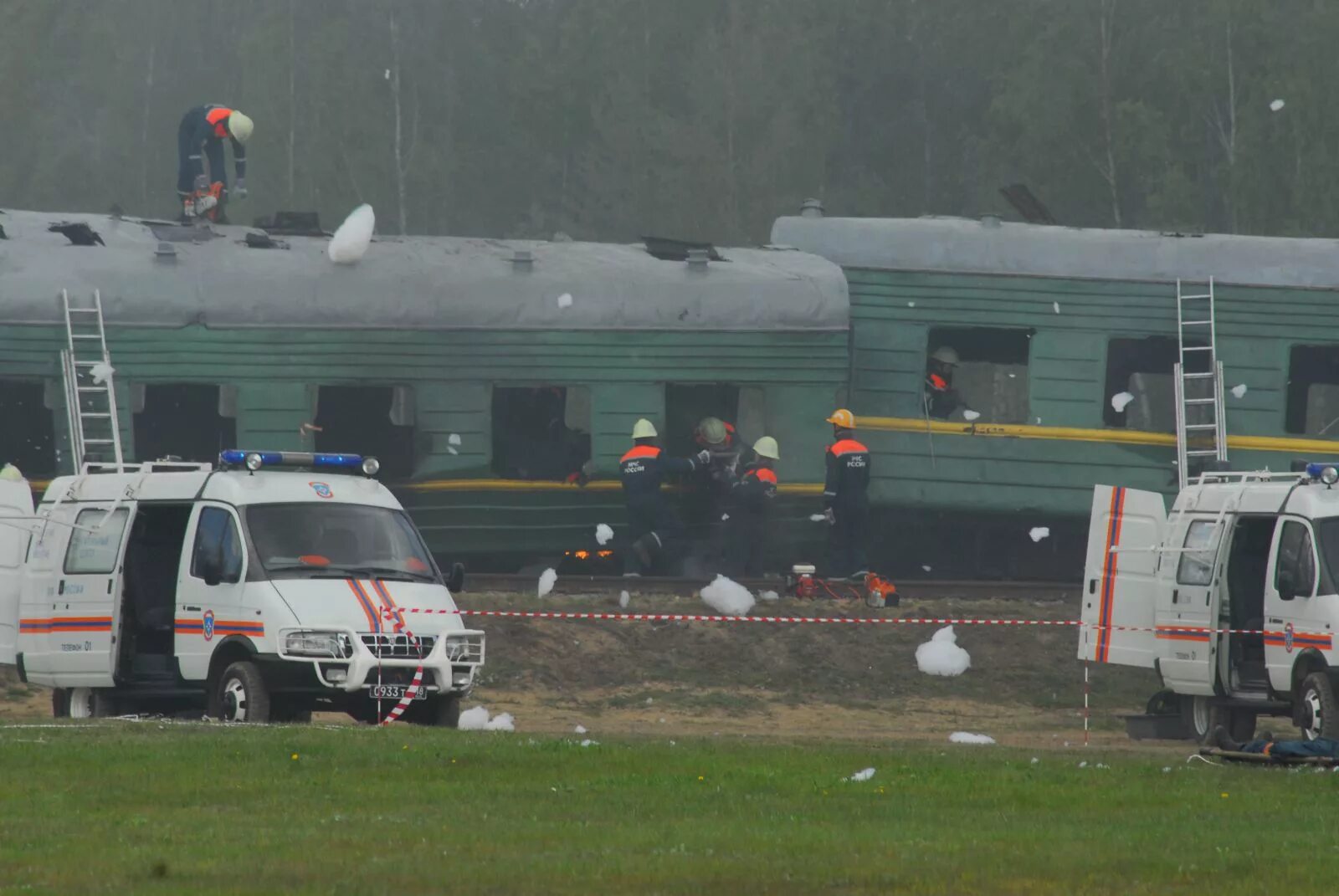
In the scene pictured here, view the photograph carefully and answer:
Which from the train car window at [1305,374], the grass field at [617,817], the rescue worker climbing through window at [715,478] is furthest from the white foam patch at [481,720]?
the train car window at [1305,374]

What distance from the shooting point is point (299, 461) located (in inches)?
621

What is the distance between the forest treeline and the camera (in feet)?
156

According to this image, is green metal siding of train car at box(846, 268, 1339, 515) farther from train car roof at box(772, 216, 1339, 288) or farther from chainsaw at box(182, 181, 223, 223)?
chainsaw at box(182, 181, 223, 223)

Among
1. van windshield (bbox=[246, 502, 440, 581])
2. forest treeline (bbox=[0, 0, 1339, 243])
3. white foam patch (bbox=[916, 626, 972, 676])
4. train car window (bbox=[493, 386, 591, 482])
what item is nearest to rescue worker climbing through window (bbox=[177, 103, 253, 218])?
train car window (bbox=[493, 386, 591, 482])

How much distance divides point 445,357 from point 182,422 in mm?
2717

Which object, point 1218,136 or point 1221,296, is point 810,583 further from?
point 1218,136

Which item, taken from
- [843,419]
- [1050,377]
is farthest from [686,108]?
[843,419]

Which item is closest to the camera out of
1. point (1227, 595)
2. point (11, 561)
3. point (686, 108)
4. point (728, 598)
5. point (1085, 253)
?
point (1227, 595)

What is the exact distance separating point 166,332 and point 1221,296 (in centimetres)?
1115

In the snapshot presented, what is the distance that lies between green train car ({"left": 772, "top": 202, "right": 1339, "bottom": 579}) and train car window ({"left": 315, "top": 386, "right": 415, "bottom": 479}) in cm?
493

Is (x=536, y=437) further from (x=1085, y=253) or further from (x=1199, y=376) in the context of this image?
(x=1199, y=376)

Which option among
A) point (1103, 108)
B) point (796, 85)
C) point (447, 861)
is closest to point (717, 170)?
point (796, 85)

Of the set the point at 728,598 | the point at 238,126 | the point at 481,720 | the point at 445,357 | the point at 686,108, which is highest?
the point at 686,108

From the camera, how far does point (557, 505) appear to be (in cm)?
2319
